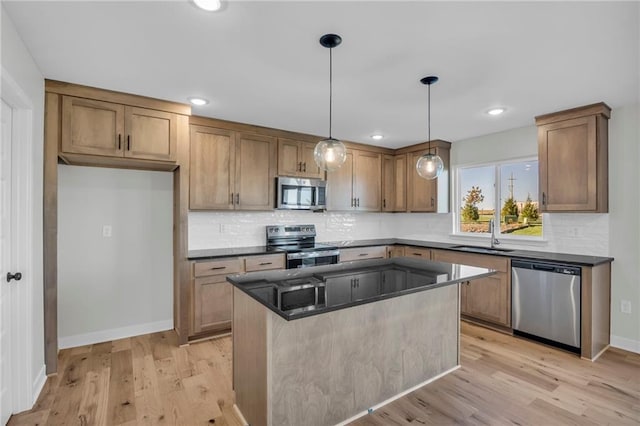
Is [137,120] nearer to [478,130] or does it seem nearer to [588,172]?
[478,130]

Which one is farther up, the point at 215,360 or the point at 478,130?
the point at 478,130

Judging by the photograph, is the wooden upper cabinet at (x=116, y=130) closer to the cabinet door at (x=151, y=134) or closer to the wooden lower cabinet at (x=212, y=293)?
the cabinet door at (x=151, y=134)

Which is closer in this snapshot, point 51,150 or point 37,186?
point 37,186

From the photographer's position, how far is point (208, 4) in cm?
169

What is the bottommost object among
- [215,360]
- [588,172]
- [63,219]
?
[215,360]

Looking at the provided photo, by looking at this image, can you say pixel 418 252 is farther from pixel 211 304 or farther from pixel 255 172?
pixel 211 304

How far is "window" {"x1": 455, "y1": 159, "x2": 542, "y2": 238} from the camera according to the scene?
404 centimetres

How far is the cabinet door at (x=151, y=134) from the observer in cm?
301

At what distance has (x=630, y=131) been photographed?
321 cm

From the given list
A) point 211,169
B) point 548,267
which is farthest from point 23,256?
point 548,267

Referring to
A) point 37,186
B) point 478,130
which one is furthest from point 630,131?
point 37,186

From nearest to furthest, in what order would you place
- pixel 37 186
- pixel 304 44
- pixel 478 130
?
pixel 304 44
pixel 37 186
pixel 478 130

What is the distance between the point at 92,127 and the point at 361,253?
3.38 m

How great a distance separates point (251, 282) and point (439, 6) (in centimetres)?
189
